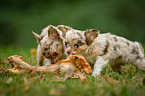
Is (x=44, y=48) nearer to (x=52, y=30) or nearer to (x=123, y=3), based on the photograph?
(x=52, y=30)

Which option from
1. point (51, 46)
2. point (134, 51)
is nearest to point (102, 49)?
point (134, 51)

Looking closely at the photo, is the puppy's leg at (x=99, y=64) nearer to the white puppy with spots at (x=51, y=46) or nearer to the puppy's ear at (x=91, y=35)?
the puppy's ear at (x=91, y=35)

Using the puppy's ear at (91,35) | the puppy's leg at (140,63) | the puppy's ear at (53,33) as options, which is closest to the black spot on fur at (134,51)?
the puppy's leg at (140,63)

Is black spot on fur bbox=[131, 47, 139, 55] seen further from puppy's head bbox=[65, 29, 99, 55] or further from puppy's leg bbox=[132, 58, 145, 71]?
puppy's head bbox=[65, 29, 99, 55]

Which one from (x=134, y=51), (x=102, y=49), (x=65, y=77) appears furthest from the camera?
(x=134, y=51)

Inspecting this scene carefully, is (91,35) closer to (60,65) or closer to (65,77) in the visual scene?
(60,65)

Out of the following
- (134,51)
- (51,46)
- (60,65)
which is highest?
(51,46)
